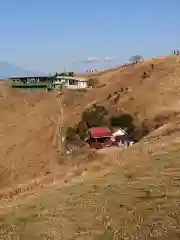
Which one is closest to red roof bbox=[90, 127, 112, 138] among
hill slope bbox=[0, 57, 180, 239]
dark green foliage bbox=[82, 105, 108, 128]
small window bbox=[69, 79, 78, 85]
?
dark green foliage bbox=[82, 105, 108, 128]

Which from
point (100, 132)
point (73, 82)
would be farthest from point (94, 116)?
point (73, 82)

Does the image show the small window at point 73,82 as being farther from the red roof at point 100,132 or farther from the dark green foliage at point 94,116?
the red roof at point 100,132

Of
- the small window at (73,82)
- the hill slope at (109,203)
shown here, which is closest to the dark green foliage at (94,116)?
the hill slope at (109,203)

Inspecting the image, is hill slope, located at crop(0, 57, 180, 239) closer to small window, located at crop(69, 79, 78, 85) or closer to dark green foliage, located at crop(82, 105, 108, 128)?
dark green foliage, located at crop(82, 105, 108, 128)

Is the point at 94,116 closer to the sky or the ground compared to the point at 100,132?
closer to the sky

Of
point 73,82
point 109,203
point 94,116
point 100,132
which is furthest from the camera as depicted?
point 73,82

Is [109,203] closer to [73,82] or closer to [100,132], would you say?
[100,132]

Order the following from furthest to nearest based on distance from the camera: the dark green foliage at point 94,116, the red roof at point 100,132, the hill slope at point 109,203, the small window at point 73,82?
1. the small window at point 73,82
2. the dark green foliage at point 94,116
3. the red roof at point 100,132
4. the hill slope at point 109,203

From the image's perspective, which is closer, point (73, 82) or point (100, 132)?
point (100, 132)

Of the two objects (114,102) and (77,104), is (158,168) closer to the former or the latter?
(114,102)

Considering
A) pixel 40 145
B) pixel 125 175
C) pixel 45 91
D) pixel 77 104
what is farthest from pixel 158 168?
pixel 45 91

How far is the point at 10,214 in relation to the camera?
41.9 ft

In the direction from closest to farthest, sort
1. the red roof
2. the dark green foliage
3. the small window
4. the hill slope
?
the hill slope < the red roof < the dark green foliage < the small window

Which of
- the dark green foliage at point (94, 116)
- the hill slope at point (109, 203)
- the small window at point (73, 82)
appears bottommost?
the hill slope at point (109, 203)
